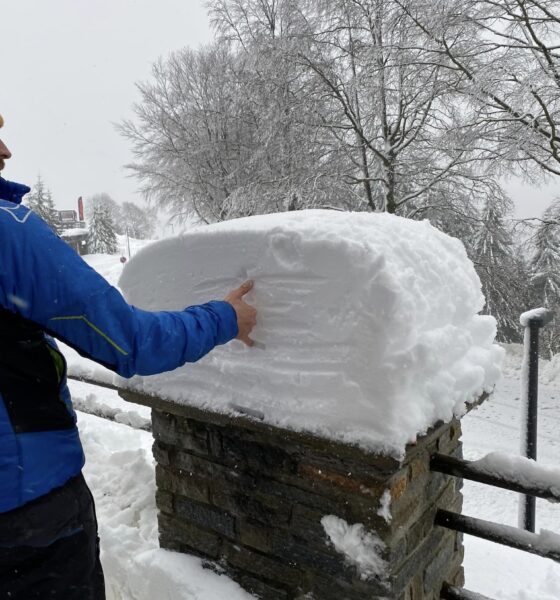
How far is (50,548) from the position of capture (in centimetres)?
131

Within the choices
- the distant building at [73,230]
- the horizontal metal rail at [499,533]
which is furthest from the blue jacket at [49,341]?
the distant building at [73,230]

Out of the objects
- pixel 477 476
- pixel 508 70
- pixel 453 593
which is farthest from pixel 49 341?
pixel 508 70

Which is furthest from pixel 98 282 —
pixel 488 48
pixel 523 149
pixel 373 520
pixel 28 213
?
pixel 488 48

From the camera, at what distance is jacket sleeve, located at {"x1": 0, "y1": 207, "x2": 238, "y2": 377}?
110 cm

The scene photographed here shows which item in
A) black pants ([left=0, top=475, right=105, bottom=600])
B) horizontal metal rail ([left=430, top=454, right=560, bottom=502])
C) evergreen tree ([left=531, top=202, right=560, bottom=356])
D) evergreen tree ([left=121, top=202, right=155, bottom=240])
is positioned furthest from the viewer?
evergreen tree ([left=121, top=202, right=155, bottom=240])

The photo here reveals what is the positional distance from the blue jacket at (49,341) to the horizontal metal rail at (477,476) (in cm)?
84

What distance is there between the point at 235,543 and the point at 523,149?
7.95 m

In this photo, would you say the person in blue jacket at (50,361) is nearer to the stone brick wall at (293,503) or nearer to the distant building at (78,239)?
the stone brick wall at (293,503)

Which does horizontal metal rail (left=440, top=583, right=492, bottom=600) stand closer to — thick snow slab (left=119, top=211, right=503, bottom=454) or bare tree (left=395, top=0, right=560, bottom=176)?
thick snow slab (left=119, top=211, right=503, bottom=454)

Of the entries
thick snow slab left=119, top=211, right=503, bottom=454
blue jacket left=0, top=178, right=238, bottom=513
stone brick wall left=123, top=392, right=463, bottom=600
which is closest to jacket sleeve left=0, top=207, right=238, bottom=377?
blue jacket left=0, top=178, right=238, bottom=513

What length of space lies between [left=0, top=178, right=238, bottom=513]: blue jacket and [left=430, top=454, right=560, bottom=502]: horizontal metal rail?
2.75 ft

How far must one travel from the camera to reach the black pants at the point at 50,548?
126 centimetres

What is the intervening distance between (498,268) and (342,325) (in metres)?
11.6

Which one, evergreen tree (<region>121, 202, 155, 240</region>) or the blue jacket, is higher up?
the blue jacket
